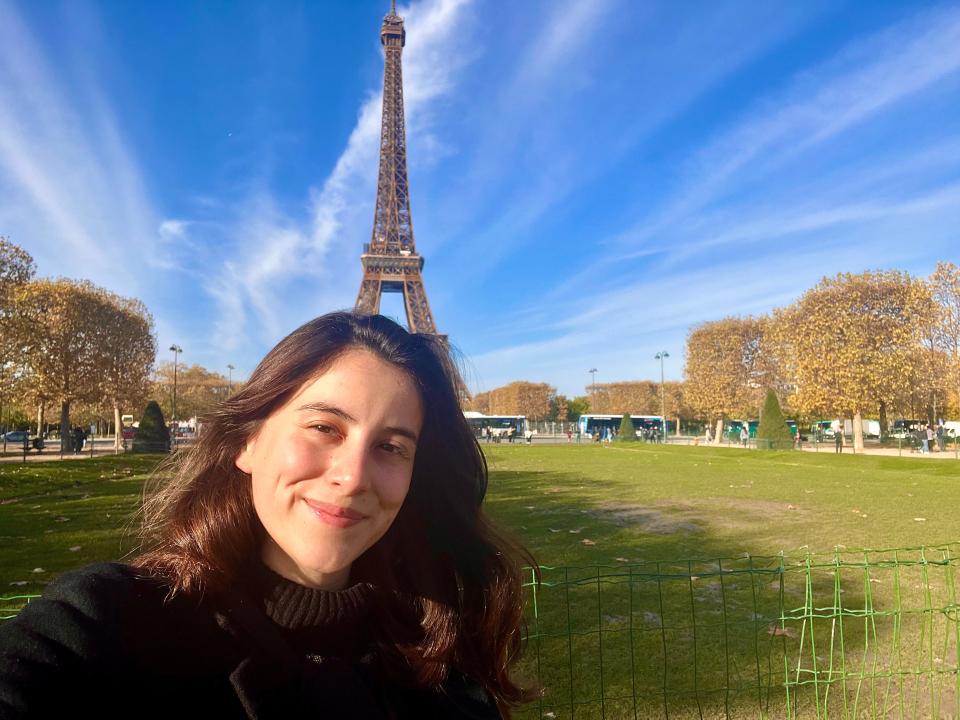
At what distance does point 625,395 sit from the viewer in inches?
2798

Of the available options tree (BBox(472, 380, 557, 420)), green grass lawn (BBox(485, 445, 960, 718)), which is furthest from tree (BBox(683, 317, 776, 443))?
tree (BBox(472, 380, 557, 420))

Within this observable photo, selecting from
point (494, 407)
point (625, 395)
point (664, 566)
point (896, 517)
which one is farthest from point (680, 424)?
point (664, 566)

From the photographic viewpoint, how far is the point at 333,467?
4.10 feet

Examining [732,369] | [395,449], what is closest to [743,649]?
[395,449]

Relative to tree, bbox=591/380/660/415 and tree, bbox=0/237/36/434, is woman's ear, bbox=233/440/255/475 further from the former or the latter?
tree, bbox=591/380/660/415

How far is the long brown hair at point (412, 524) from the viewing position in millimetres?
1285

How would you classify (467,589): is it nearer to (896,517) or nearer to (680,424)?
(896,517)

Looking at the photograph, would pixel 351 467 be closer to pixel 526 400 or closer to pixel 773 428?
pixel 773 428

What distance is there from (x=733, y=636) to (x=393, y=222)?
161 ft

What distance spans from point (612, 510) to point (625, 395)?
202 feet

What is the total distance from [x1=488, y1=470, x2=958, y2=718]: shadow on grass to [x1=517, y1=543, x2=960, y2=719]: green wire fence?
0.01 meters

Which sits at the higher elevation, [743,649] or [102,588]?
[102,588]

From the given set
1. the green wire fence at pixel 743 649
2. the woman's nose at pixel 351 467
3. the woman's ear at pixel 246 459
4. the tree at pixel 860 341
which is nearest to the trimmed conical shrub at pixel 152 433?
the green wire fence at pixel 743 649

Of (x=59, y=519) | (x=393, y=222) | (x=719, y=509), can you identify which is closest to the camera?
(x=59, y=519)
